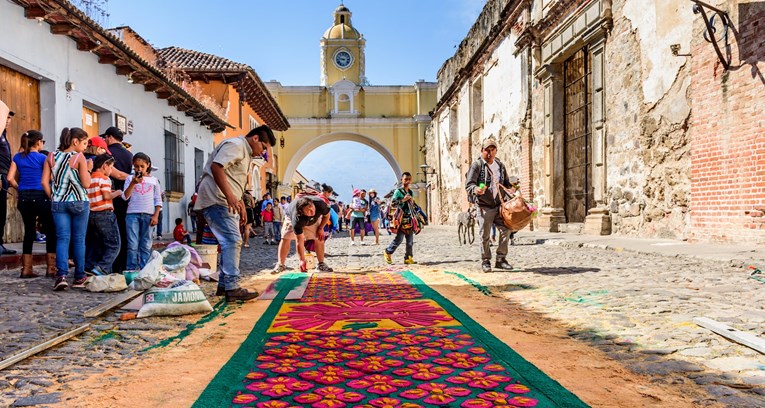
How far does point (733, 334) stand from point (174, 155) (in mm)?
14836

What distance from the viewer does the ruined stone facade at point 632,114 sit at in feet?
25.4

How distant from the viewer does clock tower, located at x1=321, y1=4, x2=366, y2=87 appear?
46.0 m

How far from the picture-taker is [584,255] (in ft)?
27.9

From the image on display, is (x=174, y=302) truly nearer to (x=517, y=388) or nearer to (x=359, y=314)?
(x=359, y=314)

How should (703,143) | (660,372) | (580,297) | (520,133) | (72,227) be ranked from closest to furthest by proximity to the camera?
(660,372)
(580,297)
(72,227)
(703,143)
(520,133)

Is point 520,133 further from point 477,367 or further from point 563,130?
point 477,367

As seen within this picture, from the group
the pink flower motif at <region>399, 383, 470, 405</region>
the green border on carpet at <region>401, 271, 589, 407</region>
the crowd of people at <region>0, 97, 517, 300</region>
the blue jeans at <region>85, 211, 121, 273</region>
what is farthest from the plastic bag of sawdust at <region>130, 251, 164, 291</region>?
the pink flower motif at <region>399, 383, 470, 405</region>

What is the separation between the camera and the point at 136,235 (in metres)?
6.42

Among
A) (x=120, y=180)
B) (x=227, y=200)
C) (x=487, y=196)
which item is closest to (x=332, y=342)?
(x=227, y=200)

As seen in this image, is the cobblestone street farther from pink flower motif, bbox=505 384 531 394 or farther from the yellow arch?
the yellow arch

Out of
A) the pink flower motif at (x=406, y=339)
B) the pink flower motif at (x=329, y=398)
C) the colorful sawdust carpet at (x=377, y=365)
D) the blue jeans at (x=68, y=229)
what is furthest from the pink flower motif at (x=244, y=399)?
the blue jeans at (x=68, y=229)

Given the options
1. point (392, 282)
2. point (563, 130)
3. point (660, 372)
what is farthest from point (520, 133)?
point (660, 372)

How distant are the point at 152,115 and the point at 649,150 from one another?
1085cm

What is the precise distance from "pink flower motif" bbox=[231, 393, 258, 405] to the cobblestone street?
68 cm
